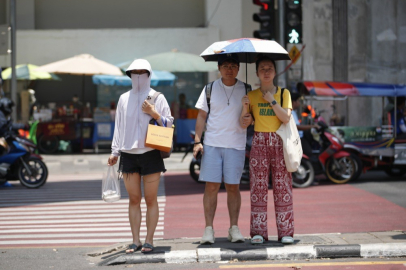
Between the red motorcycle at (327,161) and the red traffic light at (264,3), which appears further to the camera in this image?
the red traffic light at (264,3)

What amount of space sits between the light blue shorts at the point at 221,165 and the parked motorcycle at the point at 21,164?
7.66 m

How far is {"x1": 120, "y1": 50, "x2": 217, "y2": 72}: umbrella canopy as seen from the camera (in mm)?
23688

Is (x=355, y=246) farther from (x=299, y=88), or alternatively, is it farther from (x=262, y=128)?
(x=299, y=88)

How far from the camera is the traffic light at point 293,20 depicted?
1608 cm

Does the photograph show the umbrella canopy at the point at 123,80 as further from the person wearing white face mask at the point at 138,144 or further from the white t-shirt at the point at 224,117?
the person wearing white face mask at the point at 138,144

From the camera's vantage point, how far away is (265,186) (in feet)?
24.7

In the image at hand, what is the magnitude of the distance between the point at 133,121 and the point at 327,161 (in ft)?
26.0

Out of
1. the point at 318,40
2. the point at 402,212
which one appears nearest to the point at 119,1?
the point at 318,40

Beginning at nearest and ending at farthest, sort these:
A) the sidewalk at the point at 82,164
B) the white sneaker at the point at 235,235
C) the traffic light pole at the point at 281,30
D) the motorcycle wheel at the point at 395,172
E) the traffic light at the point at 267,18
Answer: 1. the white sneaker at the point at 235,235
2. the motorcycle wheel at the point at 395,172
3. the traffic light at the point at 267,18
4. the traffic light pole at the point at 281,30
5. the sidewalk at the point at 82,164

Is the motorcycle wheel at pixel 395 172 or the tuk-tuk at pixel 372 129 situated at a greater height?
the tuk-tuk at pixel 372 129

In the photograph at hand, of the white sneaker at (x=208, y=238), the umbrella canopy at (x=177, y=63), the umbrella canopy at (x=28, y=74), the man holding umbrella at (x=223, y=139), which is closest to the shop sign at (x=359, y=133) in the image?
the man holding umbrella at (x=223, y=139)

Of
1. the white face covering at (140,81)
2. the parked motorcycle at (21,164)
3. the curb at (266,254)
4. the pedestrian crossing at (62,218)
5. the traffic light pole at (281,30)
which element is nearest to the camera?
the curb at (266,254)

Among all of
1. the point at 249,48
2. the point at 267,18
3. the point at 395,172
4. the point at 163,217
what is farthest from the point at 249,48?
the point at 395,172

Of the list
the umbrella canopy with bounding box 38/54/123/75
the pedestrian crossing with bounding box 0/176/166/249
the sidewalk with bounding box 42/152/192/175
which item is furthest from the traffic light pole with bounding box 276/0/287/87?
the umbrella canopy with bounding box 38/54/123/75
